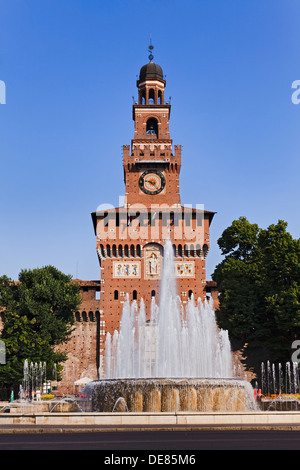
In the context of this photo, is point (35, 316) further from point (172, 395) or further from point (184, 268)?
point (172, 395)

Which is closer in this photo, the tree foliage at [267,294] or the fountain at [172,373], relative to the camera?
the fountain at [172,373]

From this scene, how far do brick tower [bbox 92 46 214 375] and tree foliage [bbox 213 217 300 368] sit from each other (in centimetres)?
680

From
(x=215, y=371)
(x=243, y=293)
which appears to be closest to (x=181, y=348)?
(x=215, y=371)

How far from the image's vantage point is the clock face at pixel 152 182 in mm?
45938

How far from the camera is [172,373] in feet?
79.2

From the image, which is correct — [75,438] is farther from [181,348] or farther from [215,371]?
[215,371]

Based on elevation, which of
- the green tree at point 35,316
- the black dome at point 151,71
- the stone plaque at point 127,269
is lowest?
the green tree at point 35,316

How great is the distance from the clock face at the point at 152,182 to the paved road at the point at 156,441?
3397cm

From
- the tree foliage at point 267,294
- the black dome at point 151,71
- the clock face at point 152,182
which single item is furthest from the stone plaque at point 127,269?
the black dome at point 151,71

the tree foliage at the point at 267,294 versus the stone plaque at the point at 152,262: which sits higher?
the stone plaque at the point at 152,262

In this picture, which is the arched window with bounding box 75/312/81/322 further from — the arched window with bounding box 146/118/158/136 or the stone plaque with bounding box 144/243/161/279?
the arched window with bounding box 146/118/158/136

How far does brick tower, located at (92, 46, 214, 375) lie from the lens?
4309cm

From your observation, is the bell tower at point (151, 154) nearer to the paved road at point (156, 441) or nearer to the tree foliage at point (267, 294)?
the tree foliage at point (267, 294)

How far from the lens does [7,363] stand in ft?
120
